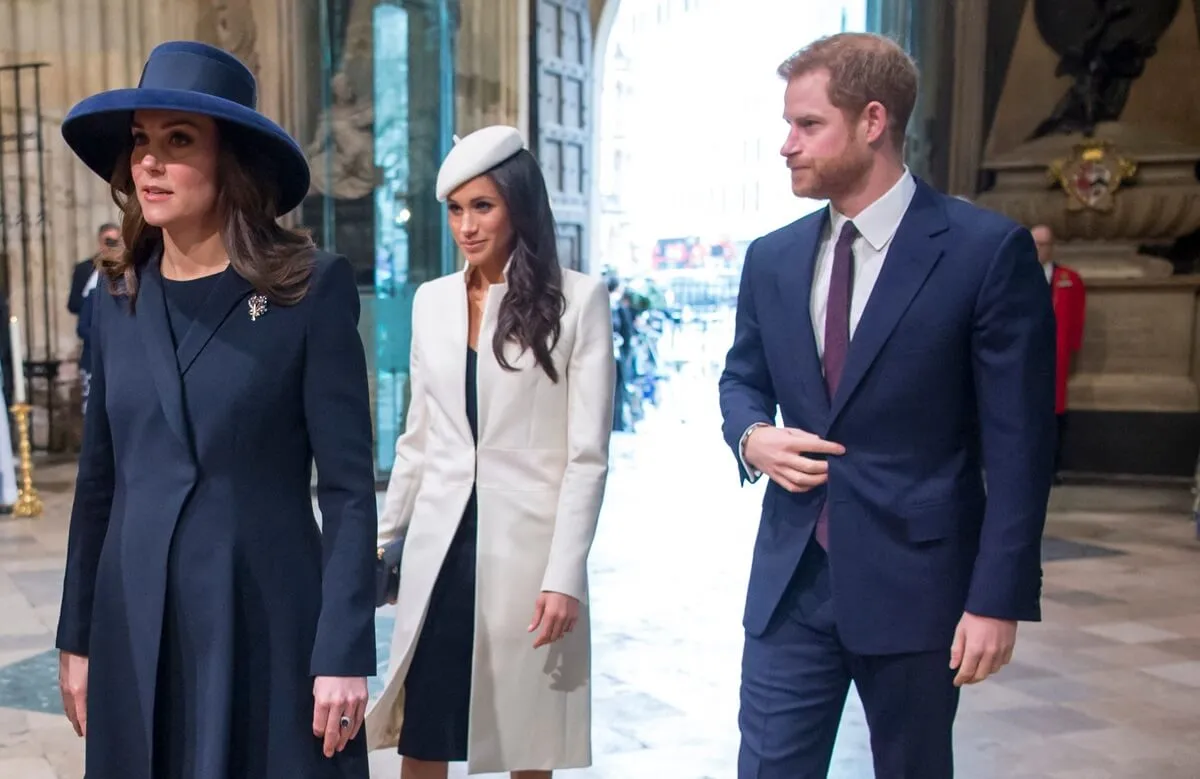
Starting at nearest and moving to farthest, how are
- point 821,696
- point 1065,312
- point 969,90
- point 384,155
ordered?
point 821,696, point 384,155, point 1065,312, point 969,90

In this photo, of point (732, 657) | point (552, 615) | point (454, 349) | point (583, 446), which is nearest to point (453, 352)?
point (454, 349)

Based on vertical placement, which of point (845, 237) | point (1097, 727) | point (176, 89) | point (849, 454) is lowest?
point (1097, 727)

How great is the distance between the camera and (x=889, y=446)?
2029mm

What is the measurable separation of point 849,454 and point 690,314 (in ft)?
51.2

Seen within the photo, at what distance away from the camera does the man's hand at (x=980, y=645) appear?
192 cm

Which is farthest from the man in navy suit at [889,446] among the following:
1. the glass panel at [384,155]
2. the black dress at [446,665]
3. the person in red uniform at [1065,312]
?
the person in red uniform at [1065,312]

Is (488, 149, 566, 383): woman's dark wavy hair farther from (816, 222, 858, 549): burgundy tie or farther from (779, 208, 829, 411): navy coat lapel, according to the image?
(816, 222, 858, 549): burgundy tie

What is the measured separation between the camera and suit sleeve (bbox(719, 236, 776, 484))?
227 cm

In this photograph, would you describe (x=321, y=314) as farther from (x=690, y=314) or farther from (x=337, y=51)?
(x=690, y=314)

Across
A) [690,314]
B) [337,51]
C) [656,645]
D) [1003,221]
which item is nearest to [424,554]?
[1003,221]

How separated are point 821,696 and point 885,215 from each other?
0.89 m

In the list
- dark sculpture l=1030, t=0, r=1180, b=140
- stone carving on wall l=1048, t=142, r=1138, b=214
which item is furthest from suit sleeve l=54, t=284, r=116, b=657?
dark sculpture l=1030, t=0, r=1180, b=140

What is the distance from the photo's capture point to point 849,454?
2.06m

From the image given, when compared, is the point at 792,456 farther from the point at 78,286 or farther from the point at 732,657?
the point at 78,286
